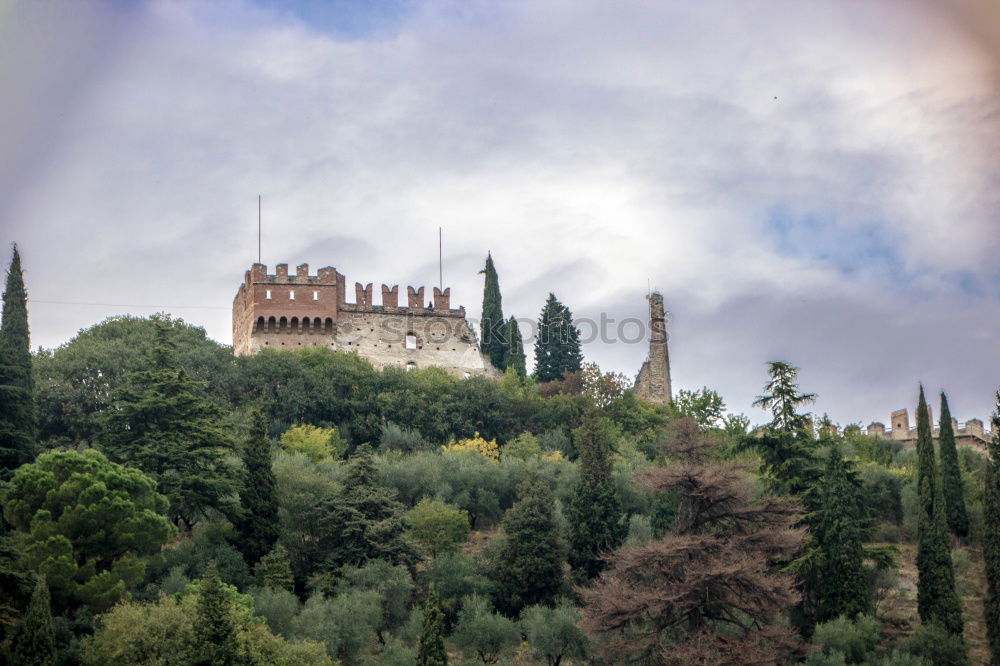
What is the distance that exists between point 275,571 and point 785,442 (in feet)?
50.7

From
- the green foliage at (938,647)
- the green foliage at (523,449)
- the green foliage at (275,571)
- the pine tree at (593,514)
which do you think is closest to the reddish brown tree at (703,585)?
the pine tree at (593,514)

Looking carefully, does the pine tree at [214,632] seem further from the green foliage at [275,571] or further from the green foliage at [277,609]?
the green foliage at [275,571]

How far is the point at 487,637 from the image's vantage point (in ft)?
114

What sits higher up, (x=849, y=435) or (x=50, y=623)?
(x=849, y=435)

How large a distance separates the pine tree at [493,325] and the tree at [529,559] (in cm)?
2467

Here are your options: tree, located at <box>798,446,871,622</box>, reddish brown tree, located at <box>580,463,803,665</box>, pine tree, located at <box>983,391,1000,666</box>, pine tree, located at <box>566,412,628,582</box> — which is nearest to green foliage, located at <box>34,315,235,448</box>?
pine tree, located at <box>566,412,628,582</box>

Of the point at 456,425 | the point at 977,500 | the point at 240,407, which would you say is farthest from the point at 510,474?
the point at 977,500

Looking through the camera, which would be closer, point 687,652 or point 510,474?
point 687,652

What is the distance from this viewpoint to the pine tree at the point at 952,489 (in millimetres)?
45594

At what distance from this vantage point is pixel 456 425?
180ft

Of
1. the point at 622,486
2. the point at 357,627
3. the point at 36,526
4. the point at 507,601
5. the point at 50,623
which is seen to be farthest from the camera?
the point at 622,486

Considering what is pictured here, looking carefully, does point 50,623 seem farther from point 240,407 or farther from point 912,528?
point 912,528

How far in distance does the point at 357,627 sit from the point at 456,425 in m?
22.0

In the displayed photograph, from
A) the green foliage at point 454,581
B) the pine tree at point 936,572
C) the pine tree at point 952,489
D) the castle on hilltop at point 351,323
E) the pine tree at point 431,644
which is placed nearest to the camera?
the pine tree at point 431,644
